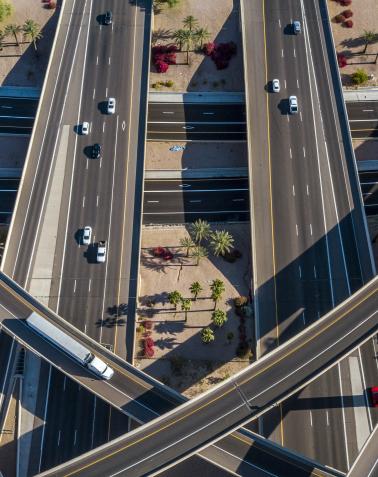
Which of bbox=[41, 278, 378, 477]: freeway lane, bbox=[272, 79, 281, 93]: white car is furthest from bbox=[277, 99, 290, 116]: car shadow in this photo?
bbox=[41, 278, 378, 477]: freeway lane

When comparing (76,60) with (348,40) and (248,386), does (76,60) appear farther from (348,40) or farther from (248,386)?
(248,386)

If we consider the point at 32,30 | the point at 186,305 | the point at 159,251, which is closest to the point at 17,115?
the point at 32,30

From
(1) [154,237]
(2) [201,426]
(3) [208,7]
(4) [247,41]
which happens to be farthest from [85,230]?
(3) [208,7]

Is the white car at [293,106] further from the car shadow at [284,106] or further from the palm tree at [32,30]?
the palm tree at [32,30]

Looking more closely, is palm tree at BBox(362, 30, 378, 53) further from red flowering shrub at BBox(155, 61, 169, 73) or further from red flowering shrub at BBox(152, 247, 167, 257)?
red flowering shrub at BBox(152, 247, 167, 257)

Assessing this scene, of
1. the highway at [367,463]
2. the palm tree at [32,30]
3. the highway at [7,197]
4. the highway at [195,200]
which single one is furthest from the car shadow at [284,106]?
the highway at [367,463]

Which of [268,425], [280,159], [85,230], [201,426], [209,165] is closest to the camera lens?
[201,426]
